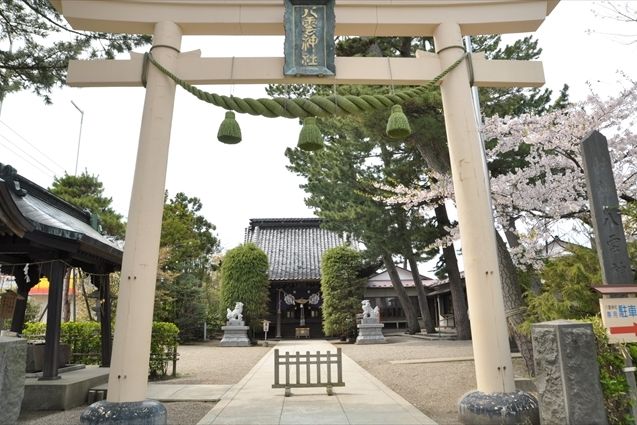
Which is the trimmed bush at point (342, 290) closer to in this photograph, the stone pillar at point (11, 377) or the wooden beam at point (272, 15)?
the wooden beam at point (272, 15)

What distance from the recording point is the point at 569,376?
3986 millimetres

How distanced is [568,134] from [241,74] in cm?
678

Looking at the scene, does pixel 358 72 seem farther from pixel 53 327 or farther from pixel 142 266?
pixel 53 327

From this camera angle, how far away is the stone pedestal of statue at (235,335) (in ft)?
65.2

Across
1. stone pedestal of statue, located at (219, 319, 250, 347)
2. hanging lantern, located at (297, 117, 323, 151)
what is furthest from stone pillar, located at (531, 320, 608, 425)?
stone pedestal of statue, located at (219, 319, 250, 347)

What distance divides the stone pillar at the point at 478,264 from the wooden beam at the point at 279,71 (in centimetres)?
33

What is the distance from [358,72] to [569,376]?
4.15 meters

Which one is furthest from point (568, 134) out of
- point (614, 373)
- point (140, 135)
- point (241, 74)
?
point (140, 135)

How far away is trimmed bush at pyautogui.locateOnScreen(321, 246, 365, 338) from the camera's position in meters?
20.4

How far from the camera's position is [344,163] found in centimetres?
1745

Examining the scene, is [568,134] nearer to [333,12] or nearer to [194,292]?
[333,12]

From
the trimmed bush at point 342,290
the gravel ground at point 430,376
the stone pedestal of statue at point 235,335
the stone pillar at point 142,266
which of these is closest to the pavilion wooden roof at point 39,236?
the stone pillar at point 142,266

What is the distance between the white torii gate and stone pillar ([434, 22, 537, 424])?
0.01 m

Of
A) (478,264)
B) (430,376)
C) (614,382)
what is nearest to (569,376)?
(614,382)
